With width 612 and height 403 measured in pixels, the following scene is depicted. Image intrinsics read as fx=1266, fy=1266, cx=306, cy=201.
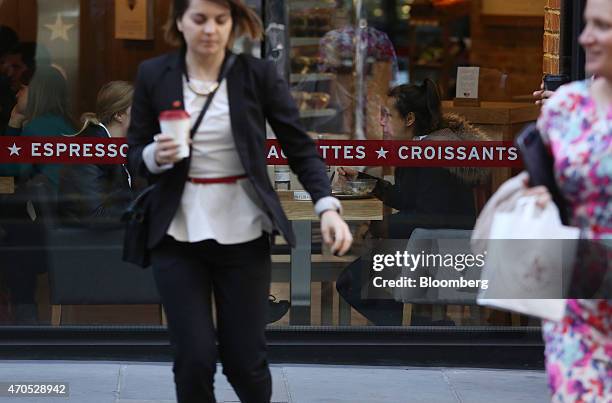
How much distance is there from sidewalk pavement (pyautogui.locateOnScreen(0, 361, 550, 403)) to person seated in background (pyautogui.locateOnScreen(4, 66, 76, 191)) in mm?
995

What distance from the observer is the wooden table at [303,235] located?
21.6 feet

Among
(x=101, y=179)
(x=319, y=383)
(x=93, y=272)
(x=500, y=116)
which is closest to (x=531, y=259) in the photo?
(x=319, y=383)

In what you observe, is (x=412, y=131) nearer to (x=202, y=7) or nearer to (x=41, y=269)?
(x=41, y=269)

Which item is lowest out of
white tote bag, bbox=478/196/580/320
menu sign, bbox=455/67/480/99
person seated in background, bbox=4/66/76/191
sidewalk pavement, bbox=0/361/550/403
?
sidewalk pavement, bbox=0/361/550/403

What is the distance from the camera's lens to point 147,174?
4.30 meters

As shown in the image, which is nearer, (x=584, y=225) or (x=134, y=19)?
(x=584, y=225)

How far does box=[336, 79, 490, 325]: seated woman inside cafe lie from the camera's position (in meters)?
6.61

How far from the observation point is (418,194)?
261 inches

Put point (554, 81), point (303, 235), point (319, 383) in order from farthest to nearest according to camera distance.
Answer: point (303, 235) → point (554, 81) → point (319, 383)

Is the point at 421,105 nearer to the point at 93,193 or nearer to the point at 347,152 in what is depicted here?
the point at 347,152

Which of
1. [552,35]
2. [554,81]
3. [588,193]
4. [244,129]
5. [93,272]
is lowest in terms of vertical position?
[93,272]

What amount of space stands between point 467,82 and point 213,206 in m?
3.35

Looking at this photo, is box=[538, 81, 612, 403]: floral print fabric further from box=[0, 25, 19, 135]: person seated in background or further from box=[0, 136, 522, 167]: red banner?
box=[0, 25, 19, 135]: person seated in background

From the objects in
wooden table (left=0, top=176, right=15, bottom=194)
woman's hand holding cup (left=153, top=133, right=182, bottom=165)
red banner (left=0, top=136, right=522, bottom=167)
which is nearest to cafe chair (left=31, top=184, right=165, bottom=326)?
wooden table (left=0, top=176, right=15, bottom=194)
